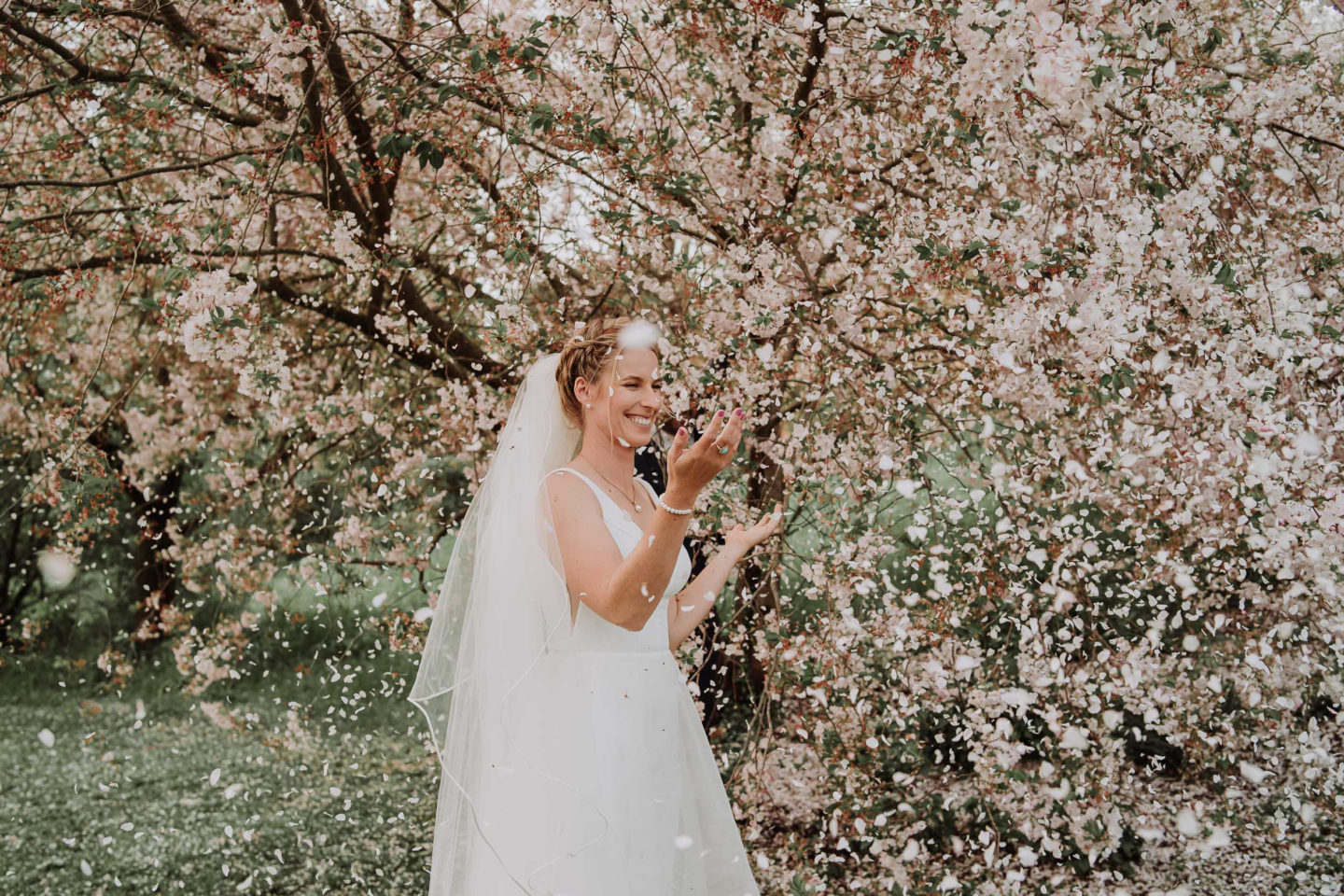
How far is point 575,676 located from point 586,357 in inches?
30.5

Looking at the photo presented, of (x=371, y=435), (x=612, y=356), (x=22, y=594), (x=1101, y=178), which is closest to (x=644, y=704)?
(x=612, y=356)

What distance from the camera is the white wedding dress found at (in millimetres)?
2262

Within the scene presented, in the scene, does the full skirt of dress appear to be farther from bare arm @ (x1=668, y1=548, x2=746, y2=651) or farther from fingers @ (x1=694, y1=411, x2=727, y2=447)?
fingers @ (x1=694, y1=411, x2=727, y2=447)

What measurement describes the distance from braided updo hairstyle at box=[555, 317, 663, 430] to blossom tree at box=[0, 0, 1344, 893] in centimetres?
87

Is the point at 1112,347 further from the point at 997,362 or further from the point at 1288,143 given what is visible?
the point at 1288,143

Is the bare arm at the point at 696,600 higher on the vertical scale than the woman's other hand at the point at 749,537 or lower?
lower

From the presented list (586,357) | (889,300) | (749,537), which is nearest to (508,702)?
(749,537)

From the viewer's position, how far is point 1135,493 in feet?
12.2

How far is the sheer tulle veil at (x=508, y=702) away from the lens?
2.26 m

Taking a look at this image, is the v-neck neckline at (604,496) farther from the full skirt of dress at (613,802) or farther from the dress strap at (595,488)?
the full skirt of dress at (613,802)

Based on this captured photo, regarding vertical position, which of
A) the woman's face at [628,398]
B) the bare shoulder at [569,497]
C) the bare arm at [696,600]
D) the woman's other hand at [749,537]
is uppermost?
the woman's face at [628,398]

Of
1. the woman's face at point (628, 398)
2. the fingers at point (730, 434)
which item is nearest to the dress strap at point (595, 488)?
the woman's face at point (628, 398)

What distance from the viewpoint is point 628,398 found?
2438mm

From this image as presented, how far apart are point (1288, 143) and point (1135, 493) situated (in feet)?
4.67
